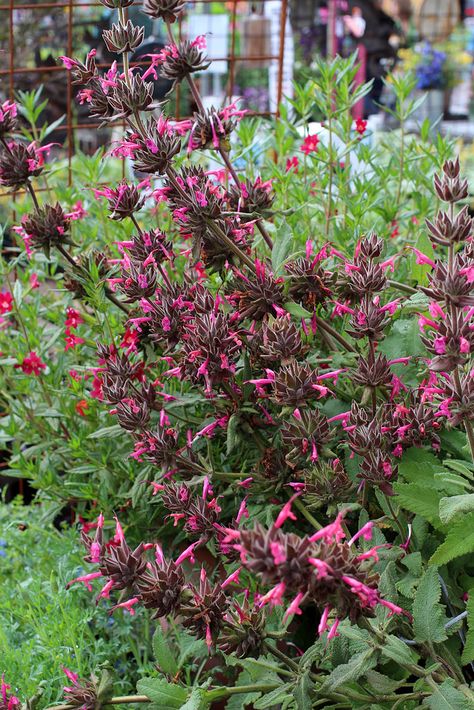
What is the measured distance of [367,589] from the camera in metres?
0.72

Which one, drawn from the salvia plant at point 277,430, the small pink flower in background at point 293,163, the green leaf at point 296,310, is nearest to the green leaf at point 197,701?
the salvia plant at point 277,430

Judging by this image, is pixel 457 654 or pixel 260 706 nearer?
pixel 260 706

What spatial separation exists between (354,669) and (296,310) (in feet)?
1.33

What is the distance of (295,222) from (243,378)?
606mm

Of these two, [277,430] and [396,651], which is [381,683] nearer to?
[396,651]

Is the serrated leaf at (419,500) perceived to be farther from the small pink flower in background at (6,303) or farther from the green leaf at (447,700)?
the small pink flower in background at (6,303)

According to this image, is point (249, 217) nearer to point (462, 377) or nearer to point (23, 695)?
point (462, 377)

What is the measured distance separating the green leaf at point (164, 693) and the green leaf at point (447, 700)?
0.90ft

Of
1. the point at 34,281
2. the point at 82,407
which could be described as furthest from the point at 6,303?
the point at 82,407

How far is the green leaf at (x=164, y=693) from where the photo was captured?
39.6 inches

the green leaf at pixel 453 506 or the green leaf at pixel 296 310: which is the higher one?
the green leaf at pixel 296 310

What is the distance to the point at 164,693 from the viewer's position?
1.01 meters

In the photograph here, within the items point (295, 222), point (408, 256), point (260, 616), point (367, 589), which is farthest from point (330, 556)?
point (295, 222)

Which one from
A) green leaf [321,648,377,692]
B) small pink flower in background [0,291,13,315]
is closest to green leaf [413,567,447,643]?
green leaf [321,648,377,692]
